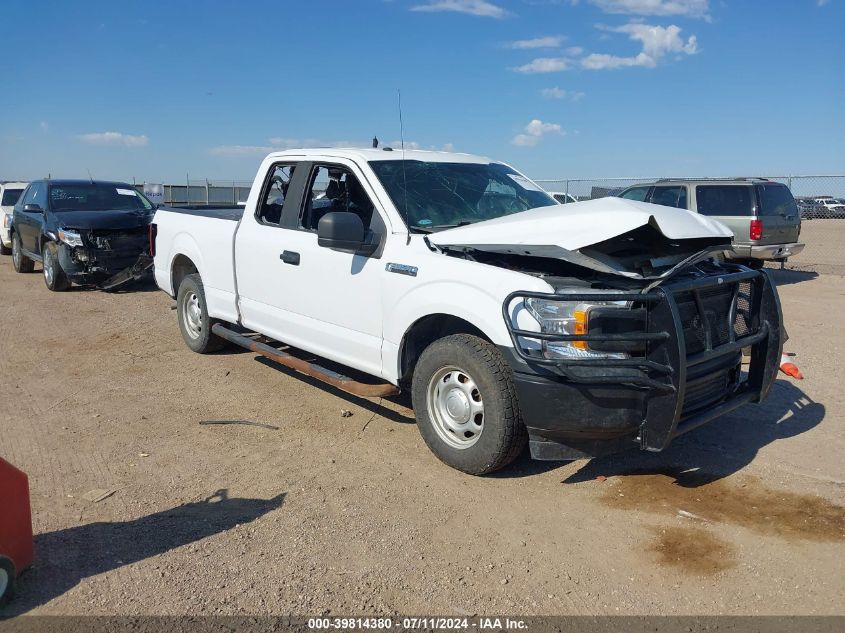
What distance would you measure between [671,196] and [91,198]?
10.9 metres

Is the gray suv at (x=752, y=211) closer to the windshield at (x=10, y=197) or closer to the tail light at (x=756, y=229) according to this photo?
the tail light at (x=756, y=229)

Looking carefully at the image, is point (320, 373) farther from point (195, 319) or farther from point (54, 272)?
point (54, 272)

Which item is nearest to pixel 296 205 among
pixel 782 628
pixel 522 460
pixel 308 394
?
pixel 308 394

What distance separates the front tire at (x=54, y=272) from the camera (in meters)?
12.0

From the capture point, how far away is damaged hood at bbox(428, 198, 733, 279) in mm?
4168

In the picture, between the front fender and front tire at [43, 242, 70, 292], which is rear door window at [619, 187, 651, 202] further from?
front tire at [43, 242, 70, 292]

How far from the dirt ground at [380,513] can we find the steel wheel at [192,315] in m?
1.13

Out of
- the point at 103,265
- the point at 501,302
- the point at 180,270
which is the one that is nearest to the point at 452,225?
the point at 501,302

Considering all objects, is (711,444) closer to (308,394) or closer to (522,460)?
(522,460)

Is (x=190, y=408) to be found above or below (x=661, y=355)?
below

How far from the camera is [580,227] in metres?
4.30

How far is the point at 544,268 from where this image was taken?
4.43m

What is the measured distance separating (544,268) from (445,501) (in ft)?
4.92

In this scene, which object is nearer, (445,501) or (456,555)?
(456,555)
